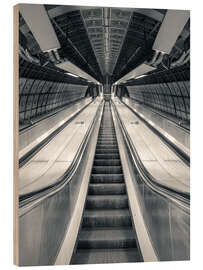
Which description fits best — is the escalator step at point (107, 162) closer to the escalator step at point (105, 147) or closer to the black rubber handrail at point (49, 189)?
the escalator step at point (105, 147)

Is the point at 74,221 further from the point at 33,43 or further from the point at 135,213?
the point at 33,43

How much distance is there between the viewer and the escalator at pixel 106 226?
439 centimetres

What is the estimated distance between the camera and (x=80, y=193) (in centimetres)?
551

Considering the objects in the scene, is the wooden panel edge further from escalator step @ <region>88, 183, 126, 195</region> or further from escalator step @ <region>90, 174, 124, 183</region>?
escalator step @ <region>90, 174, 124, 183</region>

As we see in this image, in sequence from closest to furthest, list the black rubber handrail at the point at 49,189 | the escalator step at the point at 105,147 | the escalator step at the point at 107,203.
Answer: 1. the black rubber handrail at the point at 49,189
2. the escalator step at the point at 107,203
3. the escalator step at the point at 105,147

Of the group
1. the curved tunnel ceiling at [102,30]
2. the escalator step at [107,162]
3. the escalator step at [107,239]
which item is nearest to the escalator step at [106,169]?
the escalator step at [107,162]

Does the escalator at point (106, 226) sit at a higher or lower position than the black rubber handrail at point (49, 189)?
lower

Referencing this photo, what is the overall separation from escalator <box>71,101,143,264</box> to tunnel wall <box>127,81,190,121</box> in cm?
181

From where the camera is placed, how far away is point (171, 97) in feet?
29.9

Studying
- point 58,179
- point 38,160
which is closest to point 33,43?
point 38,160

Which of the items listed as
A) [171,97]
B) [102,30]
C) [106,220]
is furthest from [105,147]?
[102,30]

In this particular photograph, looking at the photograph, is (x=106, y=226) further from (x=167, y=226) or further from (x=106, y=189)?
(x=167, y=226)

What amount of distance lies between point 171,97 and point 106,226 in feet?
16.8

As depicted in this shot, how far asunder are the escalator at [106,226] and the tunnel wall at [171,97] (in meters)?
1.81
